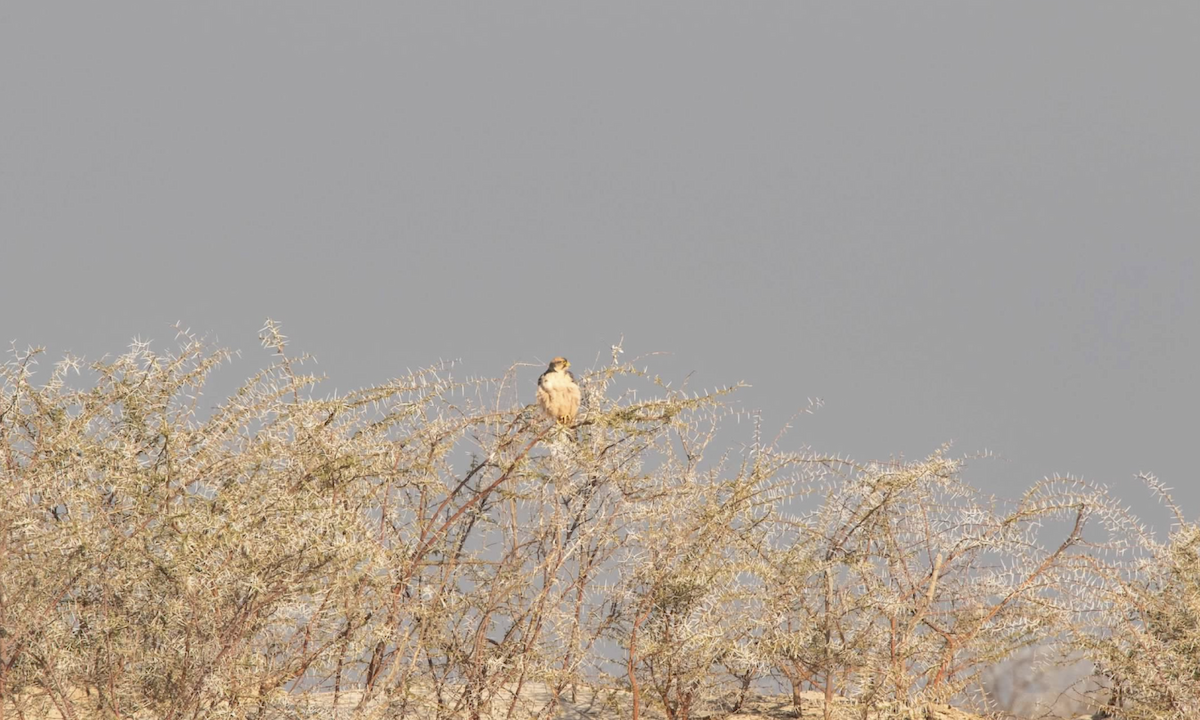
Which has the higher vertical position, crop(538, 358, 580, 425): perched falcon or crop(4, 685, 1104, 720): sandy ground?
crop(538, 358, 580, 425): perched falcon

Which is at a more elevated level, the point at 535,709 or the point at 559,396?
the point at 559,396

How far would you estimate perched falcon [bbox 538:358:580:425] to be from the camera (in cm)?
683

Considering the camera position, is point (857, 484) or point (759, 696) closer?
point (857, 484)

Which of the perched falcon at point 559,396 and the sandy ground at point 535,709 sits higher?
the perched falcon at point 559,396

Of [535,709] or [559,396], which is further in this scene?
[535,709]

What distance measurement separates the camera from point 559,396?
682cm

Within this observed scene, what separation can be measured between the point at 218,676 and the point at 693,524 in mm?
2555

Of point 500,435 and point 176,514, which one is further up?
point 500,435

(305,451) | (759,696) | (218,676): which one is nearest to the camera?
(218,676)

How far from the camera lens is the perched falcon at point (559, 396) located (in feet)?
22.4

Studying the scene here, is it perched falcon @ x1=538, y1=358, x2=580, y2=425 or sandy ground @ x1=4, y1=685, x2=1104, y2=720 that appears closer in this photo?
sandy ground @ x1=4, y1=685, x2=1104, y2=720

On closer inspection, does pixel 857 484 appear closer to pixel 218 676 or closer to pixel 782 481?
pixel 782 481

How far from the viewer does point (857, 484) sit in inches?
294

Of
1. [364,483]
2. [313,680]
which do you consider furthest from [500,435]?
[313,680]
